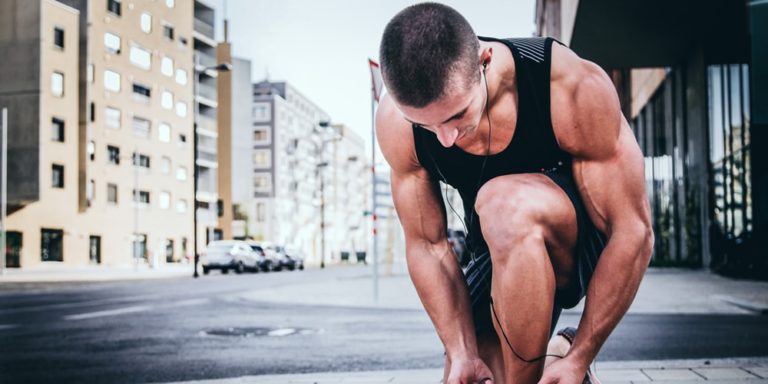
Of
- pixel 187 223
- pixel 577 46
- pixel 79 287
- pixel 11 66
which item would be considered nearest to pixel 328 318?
pixel 11 66

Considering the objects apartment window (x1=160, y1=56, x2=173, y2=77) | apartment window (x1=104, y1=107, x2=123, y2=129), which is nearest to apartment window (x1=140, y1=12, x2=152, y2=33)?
apartment window (x1=160, y1=56, x2=173, y2=77)

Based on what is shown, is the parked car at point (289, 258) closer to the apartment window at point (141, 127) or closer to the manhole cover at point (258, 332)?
the apartment window at point (141, 127)

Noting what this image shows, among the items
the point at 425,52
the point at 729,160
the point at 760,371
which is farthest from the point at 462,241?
the point at 425,52

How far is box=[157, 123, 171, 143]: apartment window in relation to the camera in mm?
38031

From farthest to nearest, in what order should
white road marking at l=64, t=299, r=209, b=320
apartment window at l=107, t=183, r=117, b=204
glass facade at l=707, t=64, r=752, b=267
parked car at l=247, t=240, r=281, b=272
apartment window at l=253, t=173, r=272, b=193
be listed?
1. apartment window at l=253, t=173, r=272, b=193
2. apartment window at l=107, t=183, r=117, b=204
3. parked car at l=247, t=240, r=281, b=272
4. glass facade at l=707, t=64, r=752, b=267
5. white road marking at l=64, t=299, r=209, b=320

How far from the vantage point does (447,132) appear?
1708 mm

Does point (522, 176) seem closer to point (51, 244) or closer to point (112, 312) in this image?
point (112, 312)

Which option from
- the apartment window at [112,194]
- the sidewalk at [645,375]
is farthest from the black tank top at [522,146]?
the apartment window at [112,194]

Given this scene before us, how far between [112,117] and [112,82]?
10.5 ft

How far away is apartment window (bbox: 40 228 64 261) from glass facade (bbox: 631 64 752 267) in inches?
491

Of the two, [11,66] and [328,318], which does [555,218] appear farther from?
[11,66]

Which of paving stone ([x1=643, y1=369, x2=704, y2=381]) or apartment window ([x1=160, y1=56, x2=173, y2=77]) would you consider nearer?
paving stone ([x1=643, y1=369, x2=704, y2=381])

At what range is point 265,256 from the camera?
1414 inches

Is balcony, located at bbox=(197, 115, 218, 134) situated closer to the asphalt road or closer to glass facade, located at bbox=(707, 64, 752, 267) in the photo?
glass facade, located at bbox=(707, 64, 752, 267)
